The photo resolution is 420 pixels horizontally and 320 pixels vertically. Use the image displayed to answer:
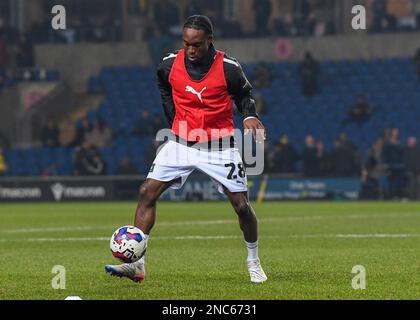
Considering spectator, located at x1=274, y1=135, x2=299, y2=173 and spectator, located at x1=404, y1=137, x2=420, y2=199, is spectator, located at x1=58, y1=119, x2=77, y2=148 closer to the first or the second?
spectator, located at x1=274, y1=135, x2=299, y2=173

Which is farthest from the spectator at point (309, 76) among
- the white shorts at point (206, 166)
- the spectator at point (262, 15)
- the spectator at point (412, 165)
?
the white shorts at point (206, 166)

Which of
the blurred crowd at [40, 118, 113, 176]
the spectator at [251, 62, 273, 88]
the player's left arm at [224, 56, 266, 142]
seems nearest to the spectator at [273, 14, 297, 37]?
the spectator at [251, 62, 273, 88]

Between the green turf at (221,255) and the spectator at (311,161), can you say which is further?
the spectator at (311,161)

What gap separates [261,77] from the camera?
38.4m

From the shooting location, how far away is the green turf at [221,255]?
973cm

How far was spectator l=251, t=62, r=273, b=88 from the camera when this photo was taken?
38281mm

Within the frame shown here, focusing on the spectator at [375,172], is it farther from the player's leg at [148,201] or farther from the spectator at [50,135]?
the player's leg at [148,201]

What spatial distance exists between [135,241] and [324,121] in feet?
89.3

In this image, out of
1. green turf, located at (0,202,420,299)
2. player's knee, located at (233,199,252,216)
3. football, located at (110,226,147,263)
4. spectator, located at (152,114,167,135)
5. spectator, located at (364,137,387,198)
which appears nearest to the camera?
green turf, located at (0,202,420,299)

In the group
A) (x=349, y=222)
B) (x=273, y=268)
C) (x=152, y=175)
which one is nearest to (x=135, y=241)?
(x=152, y=175)

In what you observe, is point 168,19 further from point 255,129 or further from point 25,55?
point 255,129

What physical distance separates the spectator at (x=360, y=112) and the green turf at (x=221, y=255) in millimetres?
10869

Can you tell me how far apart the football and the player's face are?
171 cm

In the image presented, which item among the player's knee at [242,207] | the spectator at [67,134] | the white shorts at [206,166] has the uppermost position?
the white shorts at [206,166]
